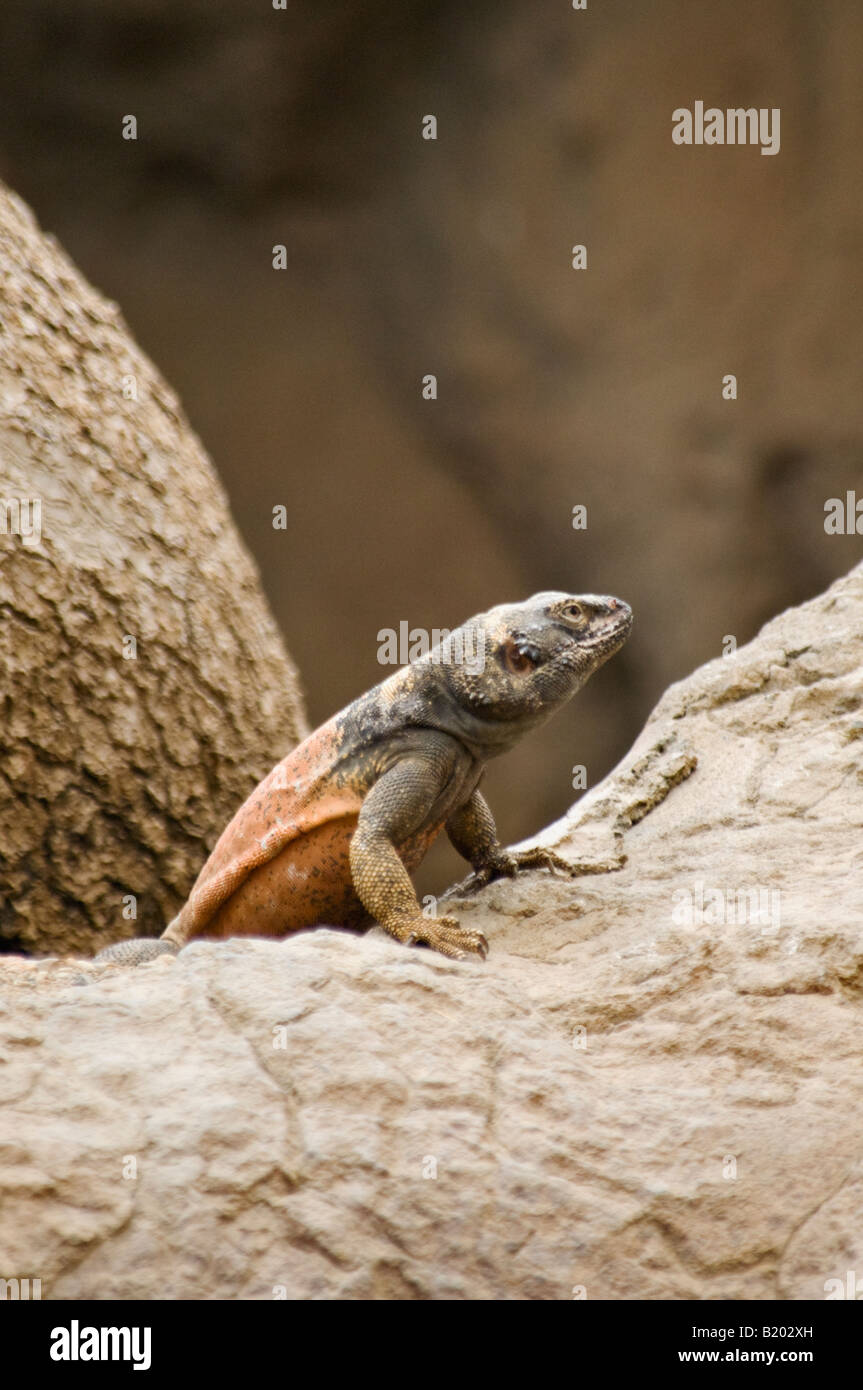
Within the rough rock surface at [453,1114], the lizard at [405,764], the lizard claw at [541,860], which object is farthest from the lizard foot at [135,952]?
the lizard claw at [541,860]

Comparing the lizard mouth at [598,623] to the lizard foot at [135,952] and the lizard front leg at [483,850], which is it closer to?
the lizard front leg at [483,850]

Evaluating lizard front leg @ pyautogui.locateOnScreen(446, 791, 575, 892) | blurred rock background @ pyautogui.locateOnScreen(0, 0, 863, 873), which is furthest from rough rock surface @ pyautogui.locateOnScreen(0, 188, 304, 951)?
blurred rock background @ pyautogui.locateOnScreen(0, 0, 863, 873)

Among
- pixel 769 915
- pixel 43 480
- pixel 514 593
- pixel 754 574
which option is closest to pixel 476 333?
pixel 514 593

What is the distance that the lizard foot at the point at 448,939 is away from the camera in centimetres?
346

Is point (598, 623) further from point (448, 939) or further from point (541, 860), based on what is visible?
point (448, 939)

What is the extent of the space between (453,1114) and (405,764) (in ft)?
4.71

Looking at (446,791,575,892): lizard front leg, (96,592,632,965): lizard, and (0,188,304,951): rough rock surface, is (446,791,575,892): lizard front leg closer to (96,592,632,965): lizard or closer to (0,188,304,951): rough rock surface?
(96,592,632,965): lizard

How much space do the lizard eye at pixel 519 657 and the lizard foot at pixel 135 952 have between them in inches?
51.6

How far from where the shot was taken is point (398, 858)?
3686 millimetres

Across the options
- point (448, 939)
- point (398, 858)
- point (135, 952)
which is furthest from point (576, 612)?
point (135, 952)

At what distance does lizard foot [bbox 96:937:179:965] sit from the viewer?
3.96 metres

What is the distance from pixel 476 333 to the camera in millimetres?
9758

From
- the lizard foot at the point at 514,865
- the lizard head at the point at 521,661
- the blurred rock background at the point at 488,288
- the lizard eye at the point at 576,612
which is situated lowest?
the lizard foot at the point at 514,865
